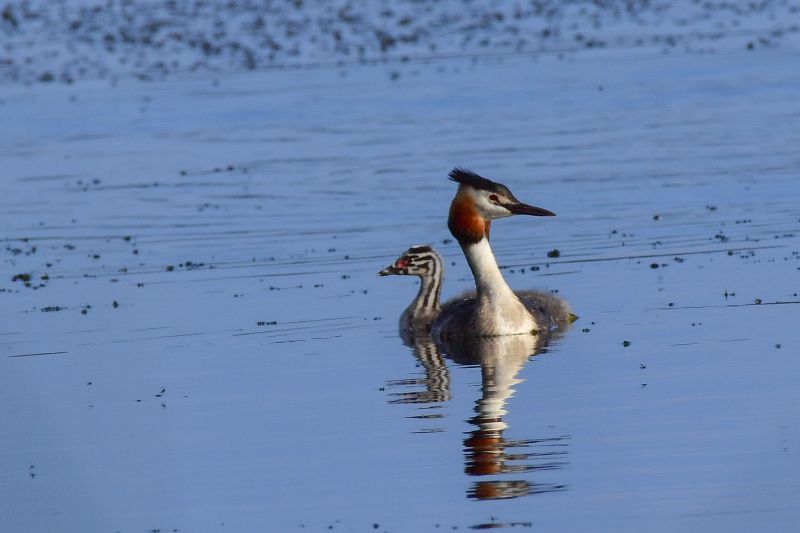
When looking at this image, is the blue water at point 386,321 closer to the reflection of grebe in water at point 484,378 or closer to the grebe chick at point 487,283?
the reflection of grebe in water at point 484,378

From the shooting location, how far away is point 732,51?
139 ft

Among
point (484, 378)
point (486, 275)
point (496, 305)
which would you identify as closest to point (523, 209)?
point (486, 275)

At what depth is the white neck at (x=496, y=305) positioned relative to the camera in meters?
17.0

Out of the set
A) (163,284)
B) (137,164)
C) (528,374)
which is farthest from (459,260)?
(137,164)

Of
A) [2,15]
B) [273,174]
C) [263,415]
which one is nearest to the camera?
[263,415]

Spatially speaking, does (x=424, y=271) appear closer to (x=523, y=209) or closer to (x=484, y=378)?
(x=523, y=209)

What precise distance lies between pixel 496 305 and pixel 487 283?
0.75ft

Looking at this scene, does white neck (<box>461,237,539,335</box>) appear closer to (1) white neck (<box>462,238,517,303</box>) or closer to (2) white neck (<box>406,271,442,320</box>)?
(1) white neck (<box>462,238,517,303</box>)

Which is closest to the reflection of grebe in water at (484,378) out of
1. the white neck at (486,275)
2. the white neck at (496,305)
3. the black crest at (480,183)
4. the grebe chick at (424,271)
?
the grebe chick at (424,271)

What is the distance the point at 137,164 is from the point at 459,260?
10.4 m

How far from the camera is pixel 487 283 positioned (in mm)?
17016

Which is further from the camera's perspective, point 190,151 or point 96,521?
point 190,151

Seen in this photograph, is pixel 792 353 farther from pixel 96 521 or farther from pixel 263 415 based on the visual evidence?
pixel 96 521

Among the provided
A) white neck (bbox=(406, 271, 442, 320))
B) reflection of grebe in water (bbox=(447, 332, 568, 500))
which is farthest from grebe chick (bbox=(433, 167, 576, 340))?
reflection of grebe in water (bbox=(447, 332, 568, 500))
